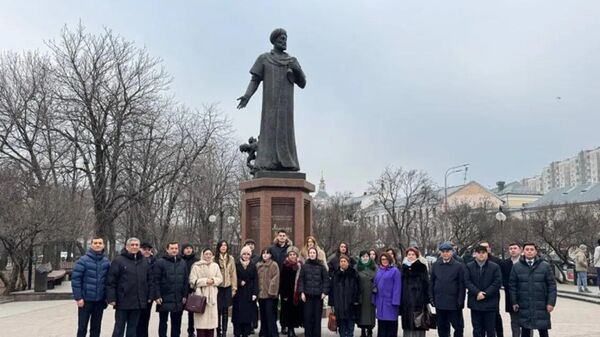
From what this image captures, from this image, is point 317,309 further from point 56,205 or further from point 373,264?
point 56,205

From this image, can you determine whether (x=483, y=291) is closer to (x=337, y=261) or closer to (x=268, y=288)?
(x=337, y=261)

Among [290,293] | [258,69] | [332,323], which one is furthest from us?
[258,69]

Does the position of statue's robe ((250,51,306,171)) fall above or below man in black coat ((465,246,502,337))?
above

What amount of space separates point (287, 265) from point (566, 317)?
7.94 meters

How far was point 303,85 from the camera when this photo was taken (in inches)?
543

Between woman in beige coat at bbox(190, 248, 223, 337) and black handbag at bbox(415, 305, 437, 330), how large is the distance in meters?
3.14

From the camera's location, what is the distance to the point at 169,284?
29.5 ft

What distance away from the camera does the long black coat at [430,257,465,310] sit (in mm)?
8547

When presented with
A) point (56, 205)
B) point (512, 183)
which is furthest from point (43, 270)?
point (512, 183)

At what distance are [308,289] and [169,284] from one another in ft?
7.24

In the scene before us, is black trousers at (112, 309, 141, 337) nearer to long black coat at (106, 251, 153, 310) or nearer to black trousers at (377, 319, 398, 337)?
long black coat at (106, 251, 153, 310)

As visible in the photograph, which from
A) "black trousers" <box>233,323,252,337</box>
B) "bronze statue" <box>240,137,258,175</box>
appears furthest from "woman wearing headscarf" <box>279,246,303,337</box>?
"bronze statue" <box>240,137,258,175</box>

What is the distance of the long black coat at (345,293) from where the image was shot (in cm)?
935

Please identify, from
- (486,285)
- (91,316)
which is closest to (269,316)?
(91,316)
